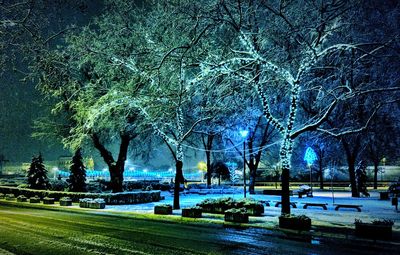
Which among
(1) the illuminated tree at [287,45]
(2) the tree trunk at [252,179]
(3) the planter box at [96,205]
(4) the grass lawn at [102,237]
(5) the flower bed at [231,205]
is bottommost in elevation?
(4) the grass lawn at [102,237]

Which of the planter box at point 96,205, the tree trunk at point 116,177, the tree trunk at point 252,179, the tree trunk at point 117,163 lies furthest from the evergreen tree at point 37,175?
the tree trunk at point 252,179

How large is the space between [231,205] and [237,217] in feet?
10.8

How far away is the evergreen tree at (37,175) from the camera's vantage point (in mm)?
41062

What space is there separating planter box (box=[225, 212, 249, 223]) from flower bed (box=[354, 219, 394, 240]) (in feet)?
16.6

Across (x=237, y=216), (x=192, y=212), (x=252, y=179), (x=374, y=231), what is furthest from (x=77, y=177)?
(x=374, y=231)

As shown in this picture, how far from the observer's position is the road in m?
10.9

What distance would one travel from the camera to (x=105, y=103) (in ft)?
69.2

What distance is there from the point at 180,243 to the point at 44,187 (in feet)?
111

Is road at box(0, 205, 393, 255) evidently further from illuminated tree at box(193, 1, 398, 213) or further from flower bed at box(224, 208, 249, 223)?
illuminated tree at box(193, 1, 398, 213)

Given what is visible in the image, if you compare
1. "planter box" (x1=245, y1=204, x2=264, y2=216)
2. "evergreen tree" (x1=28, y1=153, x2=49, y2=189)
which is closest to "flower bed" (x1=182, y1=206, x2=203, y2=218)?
"planter box" (x1=245, y1=204, x2=264, y2=216)

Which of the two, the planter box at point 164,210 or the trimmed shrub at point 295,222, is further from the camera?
the planter box at point 164,210

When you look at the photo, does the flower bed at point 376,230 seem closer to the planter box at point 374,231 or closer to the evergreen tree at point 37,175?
the planter box at point 374,231

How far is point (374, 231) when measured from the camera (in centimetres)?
1276

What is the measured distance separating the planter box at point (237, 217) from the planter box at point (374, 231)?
16.6 ft
